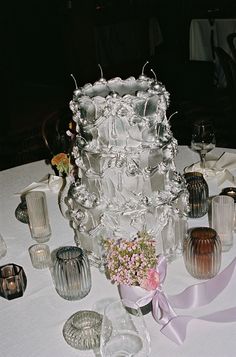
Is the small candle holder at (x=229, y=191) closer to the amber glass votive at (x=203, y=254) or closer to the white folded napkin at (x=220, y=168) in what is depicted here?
the white folded napkin at (x=220, y=168)

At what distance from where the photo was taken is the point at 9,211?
6.70 feet

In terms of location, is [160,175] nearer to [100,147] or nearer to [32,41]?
[100,147]

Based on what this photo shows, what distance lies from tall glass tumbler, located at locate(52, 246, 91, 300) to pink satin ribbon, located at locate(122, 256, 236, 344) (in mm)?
143

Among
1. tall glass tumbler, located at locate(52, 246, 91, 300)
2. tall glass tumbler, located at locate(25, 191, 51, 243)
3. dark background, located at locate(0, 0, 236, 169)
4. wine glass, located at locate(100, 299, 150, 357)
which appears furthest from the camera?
dark background, located at locate(0, 0, 236, 169)

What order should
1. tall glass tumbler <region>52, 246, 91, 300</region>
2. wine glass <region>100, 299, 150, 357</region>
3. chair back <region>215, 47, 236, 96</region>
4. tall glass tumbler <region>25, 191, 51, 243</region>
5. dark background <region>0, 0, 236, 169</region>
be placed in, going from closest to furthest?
wine glass <region>100, 299, 150, 357</region>
tall glass tumbler <region>52, 246, 91, 300</region>
tall glass tumbler <region>25, 191, 51, 243</region>
chair back <region>215, 47, 236, 96</region>
dark background <region>0, 0, 236, 169</region>

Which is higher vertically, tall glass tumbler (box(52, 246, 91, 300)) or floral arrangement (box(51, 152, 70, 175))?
floral arrangement (box(51, 152, 70, 175))

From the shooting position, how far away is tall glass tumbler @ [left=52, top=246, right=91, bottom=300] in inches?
58.2

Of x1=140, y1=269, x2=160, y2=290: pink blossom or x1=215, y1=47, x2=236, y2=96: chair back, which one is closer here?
x1=140, y1=269, x2=160, y2=290: pink blossom

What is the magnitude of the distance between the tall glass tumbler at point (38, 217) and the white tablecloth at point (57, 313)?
0.10 feet

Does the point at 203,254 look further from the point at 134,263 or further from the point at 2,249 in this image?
the point at 2,249

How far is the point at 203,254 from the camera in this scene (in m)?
1.53

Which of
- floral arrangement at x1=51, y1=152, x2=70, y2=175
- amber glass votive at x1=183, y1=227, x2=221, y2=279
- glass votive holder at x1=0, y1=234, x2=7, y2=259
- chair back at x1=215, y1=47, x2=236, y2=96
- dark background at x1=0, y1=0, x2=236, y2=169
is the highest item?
floral arrangement at x1=51, y1=152, x2=70, y2=175

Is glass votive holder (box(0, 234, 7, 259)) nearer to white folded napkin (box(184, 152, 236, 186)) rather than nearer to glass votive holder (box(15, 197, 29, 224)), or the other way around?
glass votive holder (box(15, 197, 29, 224))

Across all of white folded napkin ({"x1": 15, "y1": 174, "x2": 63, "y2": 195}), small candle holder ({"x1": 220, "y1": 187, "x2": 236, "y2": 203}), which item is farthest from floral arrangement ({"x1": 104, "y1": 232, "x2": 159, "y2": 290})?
white folded napkin ({"x1": 15, "y1": 174, "x2": 63, "y2": 195})
